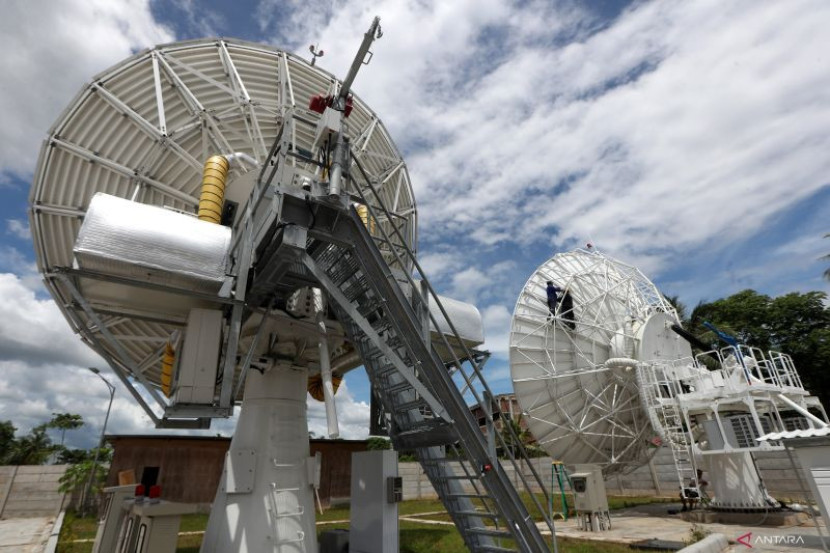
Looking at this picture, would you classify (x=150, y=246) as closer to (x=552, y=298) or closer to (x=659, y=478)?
(x=552, y=298)

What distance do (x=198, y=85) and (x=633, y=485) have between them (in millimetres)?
31483

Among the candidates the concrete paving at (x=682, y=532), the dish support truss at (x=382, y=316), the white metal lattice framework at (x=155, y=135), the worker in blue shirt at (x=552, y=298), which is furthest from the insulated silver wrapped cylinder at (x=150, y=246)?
the worker in blue shirt at (x=552, y=298)

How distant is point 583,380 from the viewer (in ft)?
66.1

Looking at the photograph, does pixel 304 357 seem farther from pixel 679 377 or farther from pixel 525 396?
pixel 679 377

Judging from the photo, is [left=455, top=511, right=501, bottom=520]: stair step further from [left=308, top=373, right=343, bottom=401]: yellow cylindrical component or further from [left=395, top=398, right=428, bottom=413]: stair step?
[left=308, top=373, right=343, bottom=401]: yellow cylindrical component

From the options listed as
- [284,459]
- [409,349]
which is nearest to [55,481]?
[284,459]

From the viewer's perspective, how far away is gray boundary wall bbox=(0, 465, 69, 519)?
2406cm

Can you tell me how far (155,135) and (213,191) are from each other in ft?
8.20

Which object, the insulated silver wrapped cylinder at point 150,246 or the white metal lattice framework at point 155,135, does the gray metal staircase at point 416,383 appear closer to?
the insulated silver wrapped cylinder at point 150,246

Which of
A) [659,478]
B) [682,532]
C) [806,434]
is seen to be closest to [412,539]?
[682,532]

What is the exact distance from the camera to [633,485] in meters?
28.9

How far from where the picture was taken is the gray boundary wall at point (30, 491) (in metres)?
24.1

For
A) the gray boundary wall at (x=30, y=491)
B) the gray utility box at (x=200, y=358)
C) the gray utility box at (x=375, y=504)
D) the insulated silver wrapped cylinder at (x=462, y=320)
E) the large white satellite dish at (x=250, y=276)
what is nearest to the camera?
the large white satellite dish at (x=250, y=276)

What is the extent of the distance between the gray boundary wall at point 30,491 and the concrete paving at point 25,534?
2.10 feet
